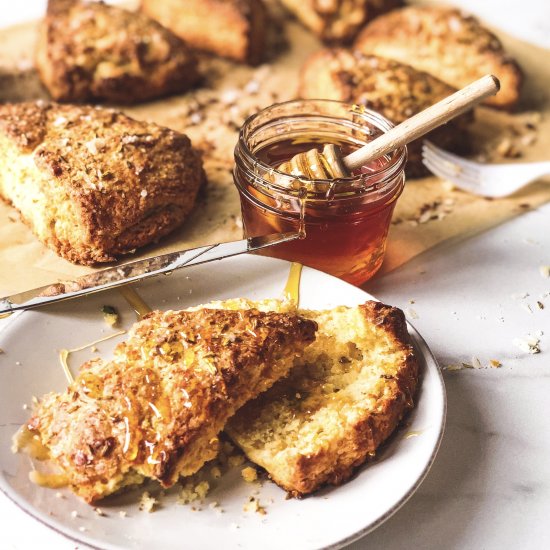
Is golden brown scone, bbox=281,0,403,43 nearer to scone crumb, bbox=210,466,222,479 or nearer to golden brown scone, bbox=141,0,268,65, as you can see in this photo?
golden brown scone, bbox=141,0,268,65

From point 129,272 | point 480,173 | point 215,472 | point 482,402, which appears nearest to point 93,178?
point 129,272

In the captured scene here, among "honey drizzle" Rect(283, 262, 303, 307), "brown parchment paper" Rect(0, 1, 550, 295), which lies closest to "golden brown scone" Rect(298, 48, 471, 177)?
"brown parchment paper" Rect(0, 1, 550, 295)

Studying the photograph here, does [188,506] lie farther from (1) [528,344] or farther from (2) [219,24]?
(2) [219,24]

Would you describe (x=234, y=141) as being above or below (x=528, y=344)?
above

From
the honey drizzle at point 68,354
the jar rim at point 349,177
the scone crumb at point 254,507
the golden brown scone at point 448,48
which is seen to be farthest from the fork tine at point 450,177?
the scone crumb at point 254,507

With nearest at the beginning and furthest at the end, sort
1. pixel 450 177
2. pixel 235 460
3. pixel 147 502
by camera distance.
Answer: pixel 147 502 < pixel 235 460 < pixel 450 177

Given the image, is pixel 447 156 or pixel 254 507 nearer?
pixel 254 507

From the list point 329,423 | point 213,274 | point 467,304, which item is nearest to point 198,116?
point 213,274

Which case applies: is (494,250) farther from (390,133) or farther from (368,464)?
(368,464)
